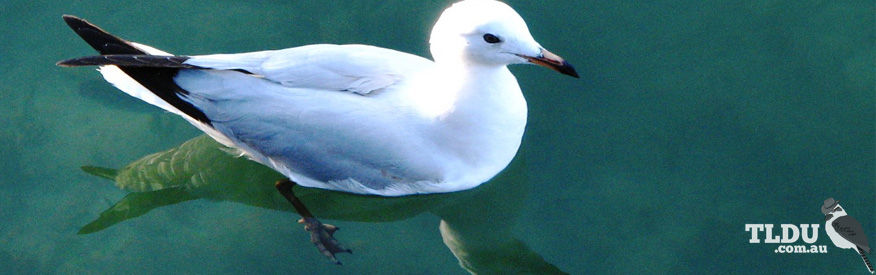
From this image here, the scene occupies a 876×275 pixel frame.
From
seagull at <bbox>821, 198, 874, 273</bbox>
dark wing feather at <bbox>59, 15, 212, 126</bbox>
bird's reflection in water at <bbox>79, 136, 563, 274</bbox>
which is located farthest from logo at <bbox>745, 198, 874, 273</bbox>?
dark wing feather at <bbox>59, 15, 212, 126</bbox>

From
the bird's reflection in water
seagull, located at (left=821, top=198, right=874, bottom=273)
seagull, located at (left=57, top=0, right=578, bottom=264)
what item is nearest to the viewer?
seagull, located at (left=57, top=0, right=578, bottom=264)

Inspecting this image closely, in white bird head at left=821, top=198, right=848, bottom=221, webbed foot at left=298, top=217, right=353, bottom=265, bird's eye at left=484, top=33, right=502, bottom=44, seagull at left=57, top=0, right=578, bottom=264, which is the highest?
bird's eye at left=484, top=33, right=502, bottom=44

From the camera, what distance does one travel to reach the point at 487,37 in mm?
3918

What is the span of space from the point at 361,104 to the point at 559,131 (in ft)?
3.36

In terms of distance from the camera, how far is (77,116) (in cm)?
495

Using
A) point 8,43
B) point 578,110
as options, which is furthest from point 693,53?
point 8,43

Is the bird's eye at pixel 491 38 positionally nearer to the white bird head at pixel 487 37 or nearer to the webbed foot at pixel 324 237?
the white bird head at pixel 487 37

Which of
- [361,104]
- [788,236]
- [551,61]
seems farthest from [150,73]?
[788,236]

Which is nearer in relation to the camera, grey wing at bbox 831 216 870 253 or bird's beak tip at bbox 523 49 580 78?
bird's beak tip at bbox 523 49 580 78

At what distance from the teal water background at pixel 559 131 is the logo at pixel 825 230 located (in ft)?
0.12

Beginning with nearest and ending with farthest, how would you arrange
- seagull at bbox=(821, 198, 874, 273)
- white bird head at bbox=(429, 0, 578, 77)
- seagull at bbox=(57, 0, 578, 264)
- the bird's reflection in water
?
white bird head at bbox=(429, 0, 578, 77), seagull at bbox=(57, 0, 578, 264), seagull at bbox=(821, 198, 874, 273), the bird's reflection in water

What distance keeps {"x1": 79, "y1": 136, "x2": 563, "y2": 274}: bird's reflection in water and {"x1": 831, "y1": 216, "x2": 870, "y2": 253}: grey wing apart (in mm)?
1141

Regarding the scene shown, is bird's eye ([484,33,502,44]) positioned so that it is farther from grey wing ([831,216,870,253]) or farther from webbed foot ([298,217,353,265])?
grey wing ([831,216,870,253])

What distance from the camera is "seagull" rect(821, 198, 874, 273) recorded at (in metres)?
4.22
